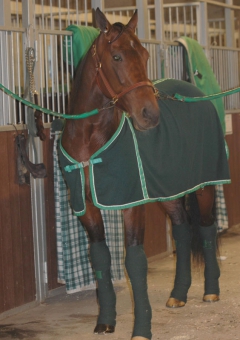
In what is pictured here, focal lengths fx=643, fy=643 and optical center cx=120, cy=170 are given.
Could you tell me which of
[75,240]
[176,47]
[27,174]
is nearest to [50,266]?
[75,240]

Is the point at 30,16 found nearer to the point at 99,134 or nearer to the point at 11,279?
the point at 99,134

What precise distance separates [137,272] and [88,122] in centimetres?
63

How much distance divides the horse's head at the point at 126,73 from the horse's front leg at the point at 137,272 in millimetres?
465

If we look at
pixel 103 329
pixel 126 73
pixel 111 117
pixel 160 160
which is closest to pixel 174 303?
pixel 103 329

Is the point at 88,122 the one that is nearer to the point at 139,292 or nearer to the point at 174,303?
the point at 139,292

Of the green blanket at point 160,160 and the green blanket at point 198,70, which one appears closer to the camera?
the green blanket at point 160,160

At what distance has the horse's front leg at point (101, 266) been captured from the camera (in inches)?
107

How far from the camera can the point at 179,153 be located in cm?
291

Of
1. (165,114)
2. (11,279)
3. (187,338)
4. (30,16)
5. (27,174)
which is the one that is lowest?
(187,338)

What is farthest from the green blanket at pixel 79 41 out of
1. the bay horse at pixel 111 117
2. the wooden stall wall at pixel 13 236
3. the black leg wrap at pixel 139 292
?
the black leg wrap at pixel 139 292

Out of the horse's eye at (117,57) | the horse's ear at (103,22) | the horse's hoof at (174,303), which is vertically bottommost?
the horse's hoof at (174,303)

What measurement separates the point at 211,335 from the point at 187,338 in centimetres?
11

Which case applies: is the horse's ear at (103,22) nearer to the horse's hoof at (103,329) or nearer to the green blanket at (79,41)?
the green blanket at (79,41)

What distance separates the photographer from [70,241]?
11.1 feet
